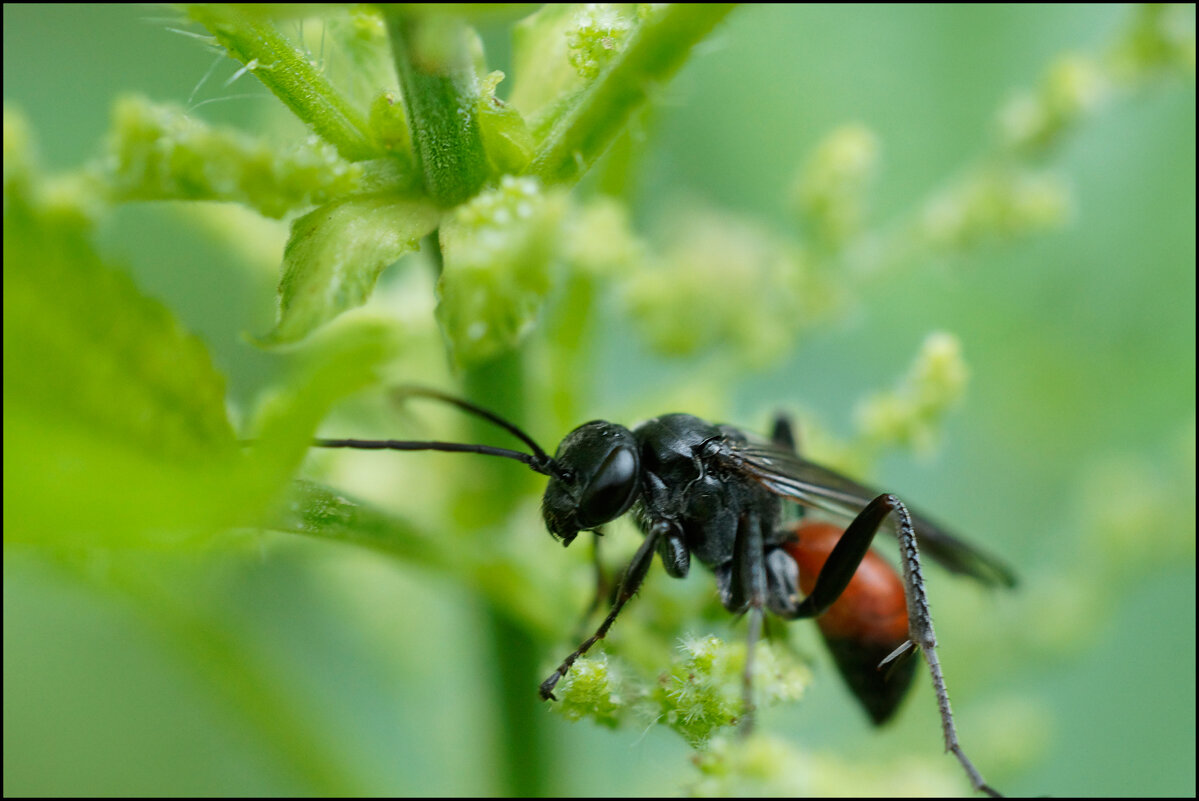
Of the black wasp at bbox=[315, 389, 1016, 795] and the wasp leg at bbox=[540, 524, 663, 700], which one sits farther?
the black wasp at bbox=[315, 389, 1016, 795]

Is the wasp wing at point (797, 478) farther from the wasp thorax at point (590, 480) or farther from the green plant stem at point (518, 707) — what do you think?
the green plant stem at point (518, 707)

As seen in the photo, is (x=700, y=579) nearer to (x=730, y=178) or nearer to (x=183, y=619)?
(x=730, y=178)

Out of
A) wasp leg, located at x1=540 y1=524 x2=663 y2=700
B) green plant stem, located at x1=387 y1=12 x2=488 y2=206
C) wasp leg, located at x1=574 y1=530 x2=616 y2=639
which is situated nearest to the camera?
green plant stem, located at x1=387 y1=12 x2=488 y2=206

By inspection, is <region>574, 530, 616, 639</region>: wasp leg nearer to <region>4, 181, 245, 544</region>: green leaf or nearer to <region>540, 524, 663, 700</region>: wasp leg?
<region>540, 524, 663, 700</region>: wasp leg

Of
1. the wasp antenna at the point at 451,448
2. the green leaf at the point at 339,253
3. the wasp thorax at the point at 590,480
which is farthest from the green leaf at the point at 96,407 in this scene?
the wasp thorax at the point at 590,480

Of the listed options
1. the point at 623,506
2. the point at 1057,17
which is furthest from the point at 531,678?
the point at 1057,17

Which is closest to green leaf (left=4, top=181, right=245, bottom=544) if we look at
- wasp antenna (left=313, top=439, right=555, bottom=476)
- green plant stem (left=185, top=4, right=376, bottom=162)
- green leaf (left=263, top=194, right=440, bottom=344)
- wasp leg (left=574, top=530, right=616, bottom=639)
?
green leaf (left=263, top=194, right=440, bottom=344)
